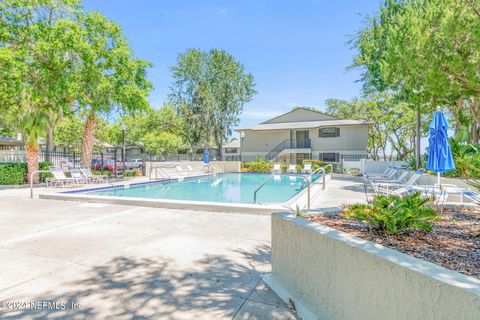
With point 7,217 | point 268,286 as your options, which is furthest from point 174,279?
point 7,217

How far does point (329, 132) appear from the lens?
29.7 meters

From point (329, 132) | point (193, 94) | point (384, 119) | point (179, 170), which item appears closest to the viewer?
point (179, 170)

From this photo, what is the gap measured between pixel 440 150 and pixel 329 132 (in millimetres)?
21649

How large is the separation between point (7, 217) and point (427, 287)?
9210mm

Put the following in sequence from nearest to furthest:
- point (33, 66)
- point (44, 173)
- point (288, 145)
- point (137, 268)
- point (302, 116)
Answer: point (137, 268) → point (33, 66) → point (44, 173) → point (288, 145) → point (302, 116)

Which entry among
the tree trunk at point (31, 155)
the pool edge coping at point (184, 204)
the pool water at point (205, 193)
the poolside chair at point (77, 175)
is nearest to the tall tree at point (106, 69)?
the tree trunk at point (31, 155)

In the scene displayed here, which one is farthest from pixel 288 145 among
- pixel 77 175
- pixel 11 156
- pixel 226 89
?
pixel 11 156

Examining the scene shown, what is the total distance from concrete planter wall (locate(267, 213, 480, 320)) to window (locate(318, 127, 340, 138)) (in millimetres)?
27596

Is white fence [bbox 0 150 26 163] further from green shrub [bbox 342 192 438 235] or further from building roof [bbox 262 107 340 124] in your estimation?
building roof [bbox 262 107 340 124]

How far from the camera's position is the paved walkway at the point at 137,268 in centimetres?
299

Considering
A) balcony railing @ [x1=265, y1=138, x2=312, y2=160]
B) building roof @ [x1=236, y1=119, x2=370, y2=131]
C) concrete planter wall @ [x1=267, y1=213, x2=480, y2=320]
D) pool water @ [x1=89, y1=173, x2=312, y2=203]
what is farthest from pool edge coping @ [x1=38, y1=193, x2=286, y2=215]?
balcony railing @ [x1=265, y1=138, x2=312, y2=160]

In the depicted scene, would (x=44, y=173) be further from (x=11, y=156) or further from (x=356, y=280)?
(x=356, y=280)

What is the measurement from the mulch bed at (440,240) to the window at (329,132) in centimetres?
2614

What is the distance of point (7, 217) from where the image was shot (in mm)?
7426
